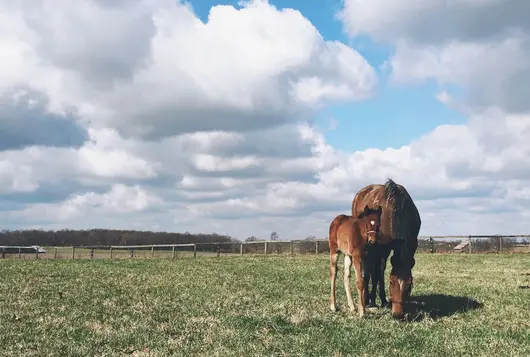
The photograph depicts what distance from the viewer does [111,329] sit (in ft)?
30.8

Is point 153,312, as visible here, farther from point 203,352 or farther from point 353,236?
point 353,236

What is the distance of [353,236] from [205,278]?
9.92 metres

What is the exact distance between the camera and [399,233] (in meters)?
10.9

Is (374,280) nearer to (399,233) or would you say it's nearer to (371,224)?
(399,233)

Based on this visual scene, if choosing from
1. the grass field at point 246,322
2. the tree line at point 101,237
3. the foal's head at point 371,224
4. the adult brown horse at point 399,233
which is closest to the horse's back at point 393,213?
the adult brown horse at point 399,233

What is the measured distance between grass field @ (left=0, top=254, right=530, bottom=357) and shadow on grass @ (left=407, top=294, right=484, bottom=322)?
27mm

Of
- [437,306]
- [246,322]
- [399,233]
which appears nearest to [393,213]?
[399,233]

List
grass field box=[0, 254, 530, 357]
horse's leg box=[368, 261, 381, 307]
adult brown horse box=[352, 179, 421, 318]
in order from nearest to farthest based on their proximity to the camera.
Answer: grass field box=[0, 254, 530, 357] < adult brown horse box=[352, 179, 421, 318] < horse's leg box=[368, 261, 381, 307]

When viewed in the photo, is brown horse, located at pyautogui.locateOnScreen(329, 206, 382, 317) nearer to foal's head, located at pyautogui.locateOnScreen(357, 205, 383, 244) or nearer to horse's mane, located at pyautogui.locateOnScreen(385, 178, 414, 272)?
foal's head, located at pyautogui.locateOnScreen(357, 205, 383, 244)

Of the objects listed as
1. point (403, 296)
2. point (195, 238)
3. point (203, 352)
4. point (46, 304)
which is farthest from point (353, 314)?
point (195, 238)

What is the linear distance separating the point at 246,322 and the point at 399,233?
3916 mm

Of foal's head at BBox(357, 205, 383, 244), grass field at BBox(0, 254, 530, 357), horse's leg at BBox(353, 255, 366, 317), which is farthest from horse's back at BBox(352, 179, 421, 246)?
grass field at BBox(0, 254, 530, 357)

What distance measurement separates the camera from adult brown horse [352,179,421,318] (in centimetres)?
1040

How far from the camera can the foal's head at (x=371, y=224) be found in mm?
10449
